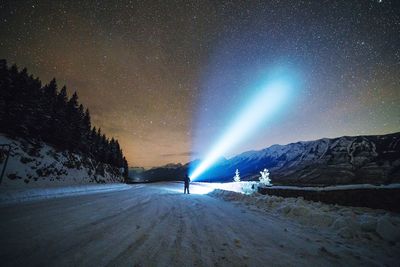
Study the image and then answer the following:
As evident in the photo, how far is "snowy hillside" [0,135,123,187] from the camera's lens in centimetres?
2467

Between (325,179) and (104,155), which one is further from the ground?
(104,155)

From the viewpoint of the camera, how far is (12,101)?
3244 cm

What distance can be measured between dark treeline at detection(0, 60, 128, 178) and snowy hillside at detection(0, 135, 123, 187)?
2.64 m

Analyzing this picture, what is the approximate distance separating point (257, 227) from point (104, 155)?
72.6 metres

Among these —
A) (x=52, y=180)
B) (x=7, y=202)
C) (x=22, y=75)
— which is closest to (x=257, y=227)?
(x=7, y=202)

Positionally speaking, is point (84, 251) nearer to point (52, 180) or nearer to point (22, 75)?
point (52, 180)

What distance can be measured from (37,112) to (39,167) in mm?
13635

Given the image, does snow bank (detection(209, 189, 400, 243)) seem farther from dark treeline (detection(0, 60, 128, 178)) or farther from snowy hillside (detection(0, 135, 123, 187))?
dark treeline (detection(0, 60, 128, 178))

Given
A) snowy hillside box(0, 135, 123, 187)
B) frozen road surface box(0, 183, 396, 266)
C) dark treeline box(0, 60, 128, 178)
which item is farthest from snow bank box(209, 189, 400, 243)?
dark treeline box(0, 60, 128, 178)

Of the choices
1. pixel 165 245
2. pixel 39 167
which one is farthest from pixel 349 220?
pixel 39 167

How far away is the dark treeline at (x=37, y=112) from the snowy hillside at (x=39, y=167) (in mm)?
2641

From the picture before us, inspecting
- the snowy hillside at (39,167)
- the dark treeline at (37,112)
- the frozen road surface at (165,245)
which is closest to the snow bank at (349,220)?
the frozen road surface at (165,245)

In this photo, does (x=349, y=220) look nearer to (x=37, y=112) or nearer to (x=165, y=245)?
(x=165, y=245)

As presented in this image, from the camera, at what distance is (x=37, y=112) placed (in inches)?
1465
